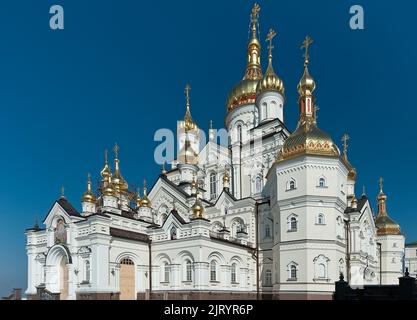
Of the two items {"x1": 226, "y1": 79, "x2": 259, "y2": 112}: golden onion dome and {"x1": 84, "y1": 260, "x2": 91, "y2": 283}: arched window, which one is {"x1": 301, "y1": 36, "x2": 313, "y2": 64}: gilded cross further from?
{"x1": 84, "y1": 260, "x2": 91, "y2": 283}: arched window

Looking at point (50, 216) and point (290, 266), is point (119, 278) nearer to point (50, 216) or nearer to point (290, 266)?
point (50, 216)

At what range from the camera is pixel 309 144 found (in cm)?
2166

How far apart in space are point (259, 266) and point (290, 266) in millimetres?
4246

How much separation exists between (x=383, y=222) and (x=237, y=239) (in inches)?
795

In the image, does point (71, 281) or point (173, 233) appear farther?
point (173, 233)

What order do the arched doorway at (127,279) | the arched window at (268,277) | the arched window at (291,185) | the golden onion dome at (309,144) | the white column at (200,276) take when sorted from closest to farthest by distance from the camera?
the white column at (200,276) < the golden onion dome at (309,144) < the arched doorway at (127,279) < the arched window at (291,185) < the arched window at (268,277)

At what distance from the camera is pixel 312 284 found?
66.0 ft

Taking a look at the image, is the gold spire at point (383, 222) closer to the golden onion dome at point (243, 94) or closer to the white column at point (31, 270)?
the golden onion dome at point (243, 94)

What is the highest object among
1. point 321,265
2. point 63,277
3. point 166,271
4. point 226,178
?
point 226,178

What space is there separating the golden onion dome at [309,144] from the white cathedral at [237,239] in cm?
7

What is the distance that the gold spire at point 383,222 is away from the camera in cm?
3628

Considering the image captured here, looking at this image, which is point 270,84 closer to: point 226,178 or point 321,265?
point 226,178

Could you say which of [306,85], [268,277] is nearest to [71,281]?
[268,277]

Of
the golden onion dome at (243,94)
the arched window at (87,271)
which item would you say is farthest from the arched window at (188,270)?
the golden onion dome at (243,94)
